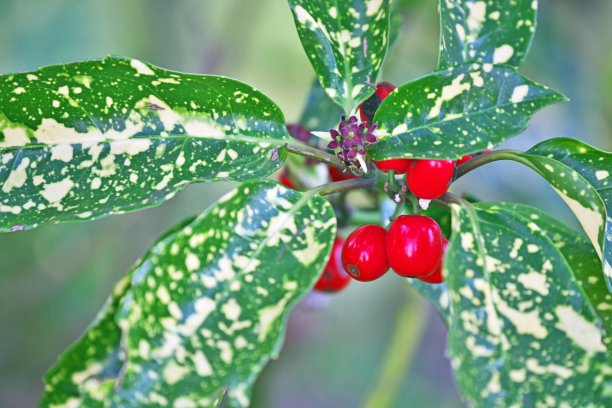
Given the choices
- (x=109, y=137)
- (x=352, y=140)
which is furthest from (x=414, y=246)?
(x=109, y=137)

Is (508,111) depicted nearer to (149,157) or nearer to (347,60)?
(347,60)

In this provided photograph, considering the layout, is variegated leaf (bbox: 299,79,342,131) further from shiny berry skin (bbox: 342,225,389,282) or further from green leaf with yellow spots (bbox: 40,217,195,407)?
green leaf with yellow spots (bbox: 40,217,195,407)

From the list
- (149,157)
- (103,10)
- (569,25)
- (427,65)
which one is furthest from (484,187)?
(103,10)

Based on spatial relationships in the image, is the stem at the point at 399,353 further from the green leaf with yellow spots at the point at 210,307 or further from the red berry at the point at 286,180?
the green leaf with yellow spots at the point at 210,307

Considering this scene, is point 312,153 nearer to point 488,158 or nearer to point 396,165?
point 396,165

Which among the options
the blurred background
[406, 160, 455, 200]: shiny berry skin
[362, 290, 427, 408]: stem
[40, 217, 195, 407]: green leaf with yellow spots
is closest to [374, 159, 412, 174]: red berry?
[406, 160, 455, 200]: shiny berry skin

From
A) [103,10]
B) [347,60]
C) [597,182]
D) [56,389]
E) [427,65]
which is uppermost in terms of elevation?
[103,10]
